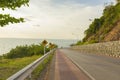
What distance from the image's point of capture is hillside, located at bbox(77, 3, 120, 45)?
8730 centimetres

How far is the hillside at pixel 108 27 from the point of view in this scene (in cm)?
8730

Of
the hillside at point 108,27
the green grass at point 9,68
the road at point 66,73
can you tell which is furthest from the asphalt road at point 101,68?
the hillside at point 108,27

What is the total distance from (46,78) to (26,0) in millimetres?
3988

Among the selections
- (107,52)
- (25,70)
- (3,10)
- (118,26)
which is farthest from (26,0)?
(118,26)

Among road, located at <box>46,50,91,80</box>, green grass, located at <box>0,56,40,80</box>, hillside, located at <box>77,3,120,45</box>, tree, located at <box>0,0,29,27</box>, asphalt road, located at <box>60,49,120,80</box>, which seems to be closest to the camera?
tree, located at <box>0,0,29,27</box>

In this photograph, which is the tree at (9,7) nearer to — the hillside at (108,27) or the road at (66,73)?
the road at (66,73)

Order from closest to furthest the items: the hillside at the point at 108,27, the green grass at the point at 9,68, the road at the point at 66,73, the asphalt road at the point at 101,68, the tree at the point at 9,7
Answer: the tree at the point at 9,7 → the road at the point at 66,73 → the green grass at the point at 9,68 → the asphalt road at the point at 101,68 → the hillside at the point at 108,27

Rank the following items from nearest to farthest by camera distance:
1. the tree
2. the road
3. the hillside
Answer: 1. the tree
2. the road
3. the hillside

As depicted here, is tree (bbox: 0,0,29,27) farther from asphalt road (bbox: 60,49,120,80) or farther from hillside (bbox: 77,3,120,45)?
hillside (bbox: 77,3,120,45)

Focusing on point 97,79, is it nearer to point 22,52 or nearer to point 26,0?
point 26,0

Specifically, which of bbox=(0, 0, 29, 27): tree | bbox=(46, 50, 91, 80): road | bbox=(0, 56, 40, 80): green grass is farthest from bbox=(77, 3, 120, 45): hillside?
bbox=(0, 0, 29, 27): tree

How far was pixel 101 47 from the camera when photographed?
2341 inches

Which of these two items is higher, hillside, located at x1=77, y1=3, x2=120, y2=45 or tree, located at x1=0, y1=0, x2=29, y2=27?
hillside, located at x1=77, y1=3, x2=120, y2=45

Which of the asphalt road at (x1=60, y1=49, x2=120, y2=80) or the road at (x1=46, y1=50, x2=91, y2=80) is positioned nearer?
the road at (x1=46, y1=50, x2=91, y2=80)
